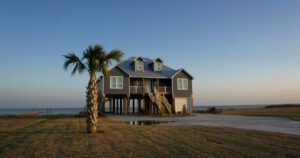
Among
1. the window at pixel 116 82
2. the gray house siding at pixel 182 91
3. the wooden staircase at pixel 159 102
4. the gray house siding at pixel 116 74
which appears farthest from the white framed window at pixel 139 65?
the wooden staircase at pixel 159 102

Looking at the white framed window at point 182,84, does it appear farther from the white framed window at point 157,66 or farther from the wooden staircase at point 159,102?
the wooden staircase at point 159,102

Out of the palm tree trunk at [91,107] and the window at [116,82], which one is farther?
the window at [116,82]

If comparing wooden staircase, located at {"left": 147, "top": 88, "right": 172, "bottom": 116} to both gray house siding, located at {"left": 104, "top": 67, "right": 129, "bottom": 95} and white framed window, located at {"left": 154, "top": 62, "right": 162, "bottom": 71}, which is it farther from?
white framed window, located at {"left": 154, "top": 62, "right": 162, "bottom": 71}

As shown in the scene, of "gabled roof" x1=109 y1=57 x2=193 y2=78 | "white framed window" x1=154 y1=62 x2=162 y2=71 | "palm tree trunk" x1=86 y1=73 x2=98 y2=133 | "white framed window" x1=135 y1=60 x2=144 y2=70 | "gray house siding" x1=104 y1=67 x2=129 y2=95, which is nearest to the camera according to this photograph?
"palm tree trunk" x1=86 y1=73 x2=98 y2=133

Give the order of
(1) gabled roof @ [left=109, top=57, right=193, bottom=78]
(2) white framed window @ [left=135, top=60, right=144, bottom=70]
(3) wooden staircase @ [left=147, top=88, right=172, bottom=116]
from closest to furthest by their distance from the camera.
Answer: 1. (3) wooden staircase @ [left=147, top=88, right=172, bottom=116]
2. (1) gabled roof @ [left=109, top=57, right=193, bottom=78]
3. (2) white framed window @ [left=135, top=60, right=144, bottom=70]

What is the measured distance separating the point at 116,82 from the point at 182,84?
350 inches

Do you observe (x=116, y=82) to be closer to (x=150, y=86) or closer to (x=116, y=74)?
(x=116, y=74)

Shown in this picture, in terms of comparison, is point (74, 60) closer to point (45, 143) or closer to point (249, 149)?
point (45, 143)

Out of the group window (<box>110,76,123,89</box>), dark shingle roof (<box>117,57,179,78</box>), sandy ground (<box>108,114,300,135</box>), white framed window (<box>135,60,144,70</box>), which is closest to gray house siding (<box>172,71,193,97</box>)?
dark shingle roof (<box>117,57,179,78</box>)

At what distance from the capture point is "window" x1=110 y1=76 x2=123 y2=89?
31.7m

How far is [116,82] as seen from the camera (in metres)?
31.8

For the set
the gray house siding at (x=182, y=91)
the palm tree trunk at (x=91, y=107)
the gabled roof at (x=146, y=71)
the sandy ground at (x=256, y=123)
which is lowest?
the sandy ground at (x=256, y=123)

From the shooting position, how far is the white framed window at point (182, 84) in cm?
3517

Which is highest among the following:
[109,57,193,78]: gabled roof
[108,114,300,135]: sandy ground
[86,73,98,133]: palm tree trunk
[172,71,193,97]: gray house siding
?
[109,57,193,78]: gabled roof
